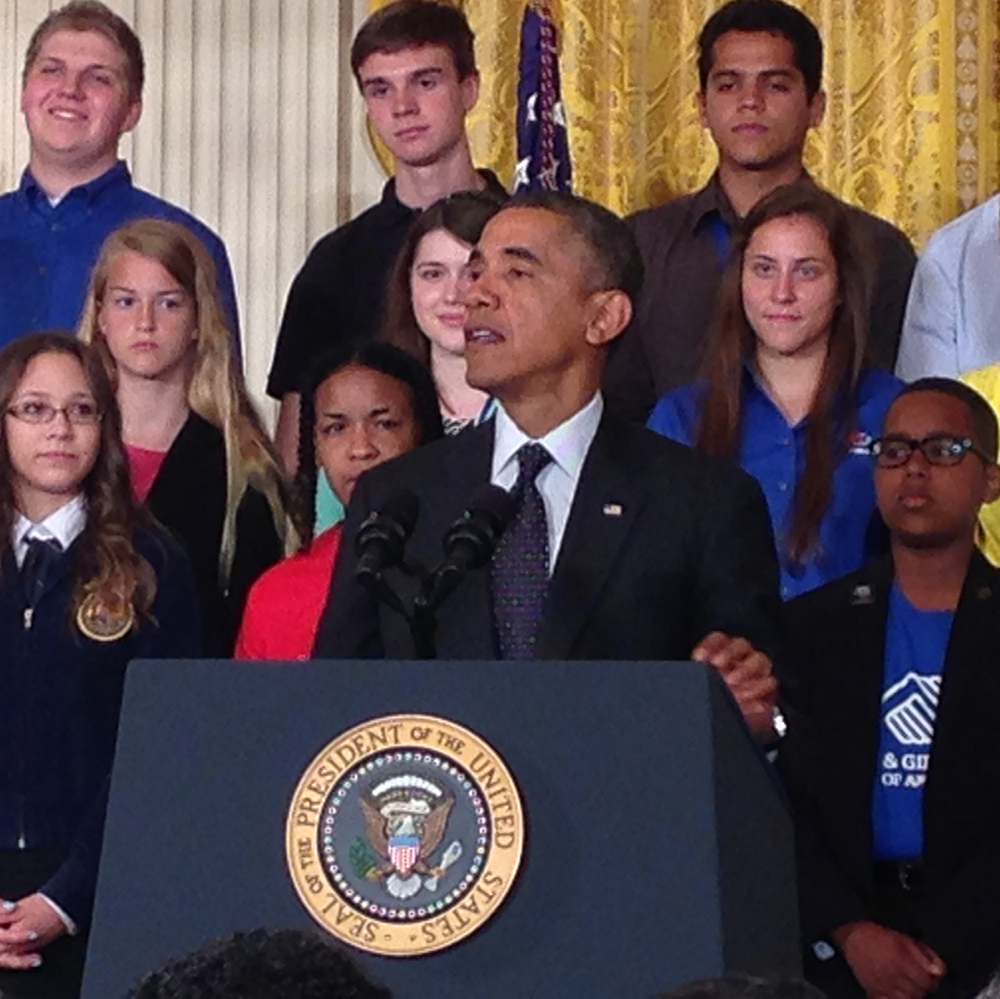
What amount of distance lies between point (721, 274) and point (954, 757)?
137cm

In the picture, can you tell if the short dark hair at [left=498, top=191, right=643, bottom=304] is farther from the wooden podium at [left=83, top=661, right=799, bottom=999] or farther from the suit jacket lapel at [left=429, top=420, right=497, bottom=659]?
the wooden podium at [left=83, top=661, right=799, bottom=999]

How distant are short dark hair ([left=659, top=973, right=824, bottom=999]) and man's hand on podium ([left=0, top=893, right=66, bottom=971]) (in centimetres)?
219

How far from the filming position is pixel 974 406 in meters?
4.38

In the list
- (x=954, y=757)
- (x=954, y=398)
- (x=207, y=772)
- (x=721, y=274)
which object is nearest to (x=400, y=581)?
(x=207, y=772)

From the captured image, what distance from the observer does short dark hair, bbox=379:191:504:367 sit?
473cm

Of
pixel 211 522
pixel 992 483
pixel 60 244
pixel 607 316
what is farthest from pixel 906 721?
pixel 60 244

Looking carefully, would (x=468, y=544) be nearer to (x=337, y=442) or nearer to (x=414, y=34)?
(x=337, y=442)

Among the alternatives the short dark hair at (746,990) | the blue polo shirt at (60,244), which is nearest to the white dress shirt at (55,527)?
the blue polo shirt at (60,244)

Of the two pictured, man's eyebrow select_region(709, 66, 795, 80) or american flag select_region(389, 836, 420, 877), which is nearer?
american flag select_region(389, 836, 420, 877)

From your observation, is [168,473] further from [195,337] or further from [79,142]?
[79,142]

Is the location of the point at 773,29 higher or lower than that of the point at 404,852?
higher

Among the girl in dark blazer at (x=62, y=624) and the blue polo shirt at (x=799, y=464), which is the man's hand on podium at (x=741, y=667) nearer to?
the girl in dark blazer at (x=62, y=624)

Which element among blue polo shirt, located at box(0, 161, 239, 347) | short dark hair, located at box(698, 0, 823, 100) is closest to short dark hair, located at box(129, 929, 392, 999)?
blue polo shirt, located at box(0, 161, 239, 347)

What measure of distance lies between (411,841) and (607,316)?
4.47 ft
